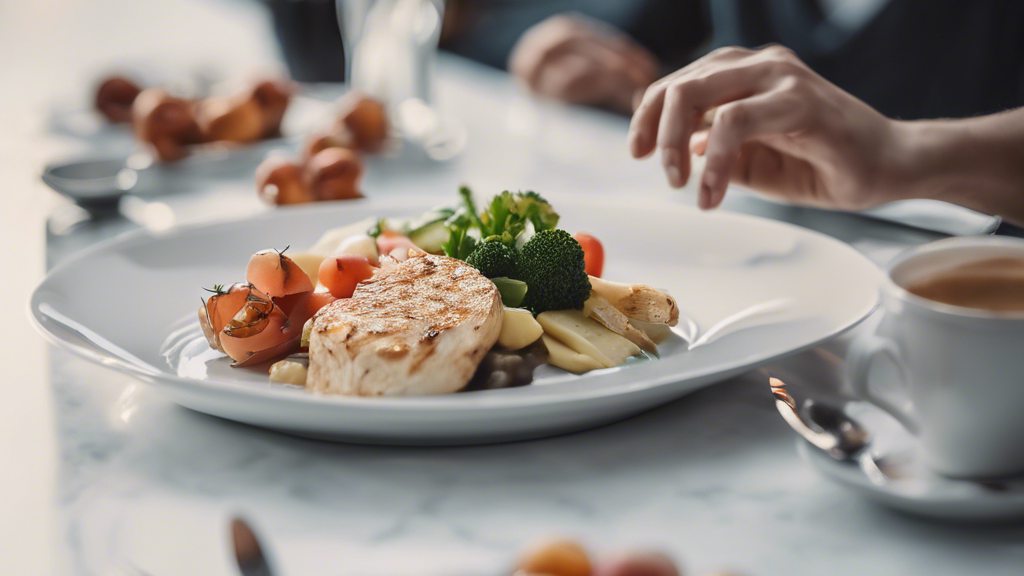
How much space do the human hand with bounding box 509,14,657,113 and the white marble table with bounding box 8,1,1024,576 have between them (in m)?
2.35

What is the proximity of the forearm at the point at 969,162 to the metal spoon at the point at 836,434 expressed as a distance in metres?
0.95

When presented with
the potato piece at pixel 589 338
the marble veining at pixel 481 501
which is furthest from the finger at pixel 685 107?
the marble veining at pixel 481 501

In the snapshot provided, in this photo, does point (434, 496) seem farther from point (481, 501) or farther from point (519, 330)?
point (519, 330)

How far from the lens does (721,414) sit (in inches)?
41.9

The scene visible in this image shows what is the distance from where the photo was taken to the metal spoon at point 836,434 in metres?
0.83

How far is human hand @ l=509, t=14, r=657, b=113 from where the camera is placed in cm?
341

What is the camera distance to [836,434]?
861 mm

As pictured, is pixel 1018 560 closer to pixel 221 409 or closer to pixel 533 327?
pixel 533 327

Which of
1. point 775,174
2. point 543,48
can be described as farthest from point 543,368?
point 543,48

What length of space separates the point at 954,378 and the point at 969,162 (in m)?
1.12

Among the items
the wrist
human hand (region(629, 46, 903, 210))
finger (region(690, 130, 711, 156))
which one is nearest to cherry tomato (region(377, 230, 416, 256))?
human hand (region(629, 46, 903, 210))

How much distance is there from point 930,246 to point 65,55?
5094 millimetres

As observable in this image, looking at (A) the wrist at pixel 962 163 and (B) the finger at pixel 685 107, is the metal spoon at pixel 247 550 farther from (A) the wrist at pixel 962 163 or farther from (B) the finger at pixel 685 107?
(A) the wrist at pixel 962 163

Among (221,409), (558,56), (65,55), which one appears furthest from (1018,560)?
(65,55)
